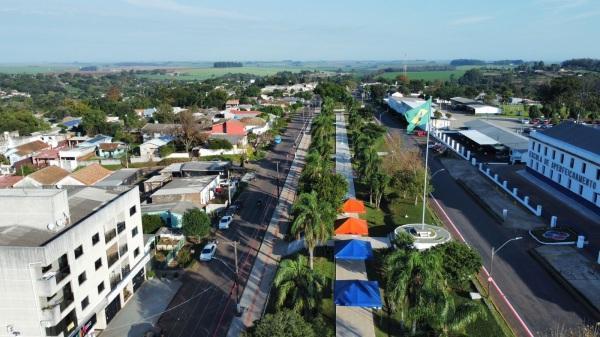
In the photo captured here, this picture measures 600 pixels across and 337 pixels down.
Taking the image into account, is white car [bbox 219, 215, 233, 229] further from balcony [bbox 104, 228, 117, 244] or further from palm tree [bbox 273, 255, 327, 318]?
palm tree [bbox 273, 255, 327, 318]

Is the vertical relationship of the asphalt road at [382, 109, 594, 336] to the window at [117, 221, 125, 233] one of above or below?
below

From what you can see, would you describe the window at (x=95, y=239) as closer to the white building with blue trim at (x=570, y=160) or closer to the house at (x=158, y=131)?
the white building with blue trim at (x=570, y=160)

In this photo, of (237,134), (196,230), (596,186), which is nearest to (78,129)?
(237,134)

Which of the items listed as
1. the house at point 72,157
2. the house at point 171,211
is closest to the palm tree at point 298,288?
the house at point 171,211

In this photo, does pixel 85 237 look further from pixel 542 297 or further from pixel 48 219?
pixel 542 297

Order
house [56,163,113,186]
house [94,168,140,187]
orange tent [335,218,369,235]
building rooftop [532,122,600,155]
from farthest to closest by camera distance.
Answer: house [56,163,113,186]
house [94,168,140,187]
building rooftop [532,122,600,155]
orange tent [335,218,369,235]

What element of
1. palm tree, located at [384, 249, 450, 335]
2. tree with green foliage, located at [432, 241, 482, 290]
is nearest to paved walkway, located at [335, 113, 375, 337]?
palm tree, located at [384, 249, 450, 335]

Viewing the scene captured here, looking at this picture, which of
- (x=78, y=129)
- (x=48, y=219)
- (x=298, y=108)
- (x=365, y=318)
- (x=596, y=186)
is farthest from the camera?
(x=298, y=108)

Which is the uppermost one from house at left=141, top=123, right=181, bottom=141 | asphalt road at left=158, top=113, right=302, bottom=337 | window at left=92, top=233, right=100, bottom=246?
window at left=92, top=233, right=100, bottom=246
